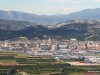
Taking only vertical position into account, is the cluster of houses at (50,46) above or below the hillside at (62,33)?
below

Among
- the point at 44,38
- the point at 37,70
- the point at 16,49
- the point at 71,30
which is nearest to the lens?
the point at 37,70

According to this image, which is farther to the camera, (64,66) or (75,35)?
(75,35)

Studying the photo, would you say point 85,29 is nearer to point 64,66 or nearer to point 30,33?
point 30,33

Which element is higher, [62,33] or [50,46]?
[62,33]

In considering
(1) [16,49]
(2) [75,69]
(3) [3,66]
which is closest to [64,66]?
(2) [75,69]

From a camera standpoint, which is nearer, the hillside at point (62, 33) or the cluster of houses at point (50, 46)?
the cluster of houses at point (50, 46)

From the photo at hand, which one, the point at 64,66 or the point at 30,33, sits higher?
the point at 30,33

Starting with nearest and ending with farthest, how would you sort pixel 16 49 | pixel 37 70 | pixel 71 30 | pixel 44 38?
pixel 37 70 → pixel 16 49 → pixel 44 38 → pixel 71 30

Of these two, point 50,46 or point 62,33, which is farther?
point 62,33

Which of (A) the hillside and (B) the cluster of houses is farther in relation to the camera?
(A) the hillside

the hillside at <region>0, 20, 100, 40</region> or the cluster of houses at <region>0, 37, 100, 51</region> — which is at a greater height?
the hillside at <region>0, 20, 100, 40</region>
